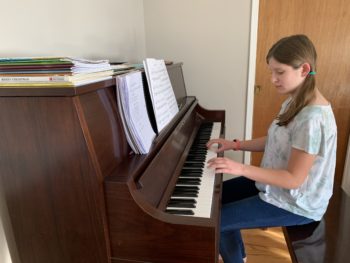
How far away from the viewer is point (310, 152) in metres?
0.98

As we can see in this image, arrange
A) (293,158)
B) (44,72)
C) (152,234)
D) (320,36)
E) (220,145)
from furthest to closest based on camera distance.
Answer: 1. (320,36)
2. (220,145)
3. (293,158)
4. (152,234)
5. (44,72)

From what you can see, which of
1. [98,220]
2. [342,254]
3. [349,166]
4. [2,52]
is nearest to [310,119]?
[342,254]

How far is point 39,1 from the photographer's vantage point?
105cm

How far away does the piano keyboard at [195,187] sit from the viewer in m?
0.92

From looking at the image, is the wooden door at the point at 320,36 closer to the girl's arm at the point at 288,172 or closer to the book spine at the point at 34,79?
the girl's arm at the point at 288,172

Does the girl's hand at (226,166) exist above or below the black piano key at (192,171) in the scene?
above

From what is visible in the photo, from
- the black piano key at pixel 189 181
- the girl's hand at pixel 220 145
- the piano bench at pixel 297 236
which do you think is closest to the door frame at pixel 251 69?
the girl's hand at pixel 220 145

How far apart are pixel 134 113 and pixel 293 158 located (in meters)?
0.60

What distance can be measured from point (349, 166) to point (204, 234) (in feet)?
6.93

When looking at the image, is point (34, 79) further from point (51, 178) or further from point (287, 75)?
point (287, 75)

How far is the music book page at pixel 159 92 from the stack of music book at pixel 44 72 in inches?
14.2

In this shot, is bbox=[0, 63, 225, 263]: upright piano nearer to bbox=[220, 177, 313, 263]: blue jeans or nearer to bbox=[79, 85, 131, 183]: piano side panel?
bbox=[79, 85, 131, 183]: piano side panel

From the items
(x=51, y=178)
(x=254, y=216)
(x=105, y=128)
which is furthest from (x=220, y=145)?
(x=51, y=178)

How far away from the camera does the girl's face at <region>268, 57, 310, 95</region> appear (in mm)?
1039
